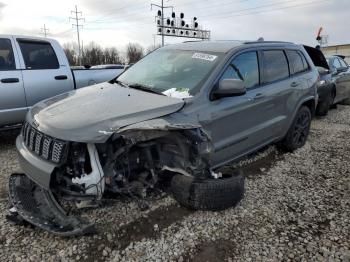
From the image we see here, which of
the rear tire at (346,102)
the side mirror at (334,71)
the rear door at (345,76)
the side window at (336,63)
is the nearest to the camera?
the side mirror at (334,71)

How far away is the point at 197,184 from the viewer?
3494 mm

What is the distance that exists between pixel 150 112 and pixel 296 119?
124 inches

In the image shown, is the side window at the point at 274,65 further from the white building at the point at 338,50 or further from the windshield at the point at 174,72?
the white building at the point at 338,50

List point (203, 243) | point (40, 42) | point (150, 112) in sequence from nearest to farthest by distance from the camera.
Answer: point (203, 243) < point (150, 112) < point (40, 42)

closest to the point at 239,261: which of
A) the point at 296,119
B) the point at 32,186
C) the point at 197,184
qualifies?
the point at 197,184

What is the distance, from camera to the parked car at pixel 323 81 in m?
8.88

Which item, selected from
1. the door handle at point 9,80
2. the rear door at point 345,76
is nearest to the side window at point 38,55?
the door handle at point 9,80

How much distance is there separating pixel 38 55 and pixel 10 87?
0.86 meters

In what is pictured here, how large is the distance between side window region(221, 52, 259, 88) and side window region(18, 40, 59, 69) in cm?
360

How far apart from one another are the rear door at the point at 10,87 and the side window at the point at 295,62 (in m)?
4.34

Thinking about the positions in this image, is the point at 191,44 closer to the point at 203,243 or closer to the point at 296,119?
the point at 296,119

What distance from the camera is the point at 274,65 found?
202 inches

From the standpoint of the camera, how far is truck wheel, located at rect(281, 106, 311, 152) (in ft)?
18.6

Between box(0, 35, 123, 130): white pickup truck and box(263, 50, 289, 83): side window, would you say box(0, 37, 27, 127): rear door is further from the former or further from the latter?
box(263, 50, 289, 83): side window
